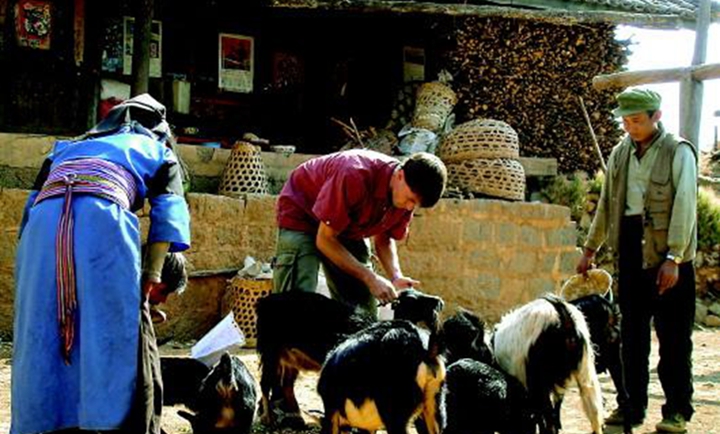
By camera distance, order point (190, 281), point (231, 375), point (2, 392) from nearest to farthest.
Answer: point (231, 375) → point (2, 392) → point (190, 281)

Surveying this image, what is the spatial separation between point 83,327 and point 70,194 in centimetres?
46

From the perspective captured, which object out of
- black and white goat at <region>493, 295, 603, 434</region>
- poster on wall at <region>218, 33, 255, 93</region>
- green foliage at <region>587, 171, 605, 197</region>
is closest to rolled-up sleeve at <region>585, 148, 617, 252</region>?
black and white goat at <region>493, 295, 603, 434</region>

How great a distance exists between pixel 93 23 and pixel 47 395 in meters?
8.24

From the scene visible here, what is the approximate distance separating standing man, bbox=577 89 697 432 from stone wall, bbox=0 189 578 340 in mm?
3373

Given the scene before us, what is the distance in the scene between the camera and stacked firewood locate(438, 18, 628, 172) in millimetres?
10344

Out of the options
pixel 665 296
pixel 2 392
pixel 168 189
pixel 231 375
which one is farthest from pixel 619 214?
pixel 2 392

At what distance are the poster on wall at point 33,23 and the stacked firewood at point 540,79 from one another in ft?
15.6

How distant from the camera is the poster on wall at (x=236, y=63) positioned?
36.5 ft

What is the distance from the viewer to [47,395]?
2885 mm

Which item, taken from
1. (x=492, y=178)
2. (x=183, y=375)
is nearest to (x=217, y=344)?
(x=183, y=375)

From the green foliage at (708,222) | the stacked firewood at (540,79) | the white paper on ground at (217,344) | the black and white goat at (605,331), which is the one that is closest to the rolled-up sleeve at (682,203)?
the black and white goat at (605,331)

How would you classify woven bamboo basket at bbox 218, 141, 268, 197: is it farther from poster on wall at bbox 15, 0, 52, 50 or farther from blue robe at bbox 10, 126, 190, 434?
blue robe at bbox 10, 126, 190, 434

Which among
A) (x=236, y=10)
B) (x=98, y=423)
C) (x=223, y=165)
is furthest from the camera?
(x=236, y=10)

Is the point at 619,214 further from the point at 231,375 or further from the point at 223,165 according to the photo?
the point at 223,165
